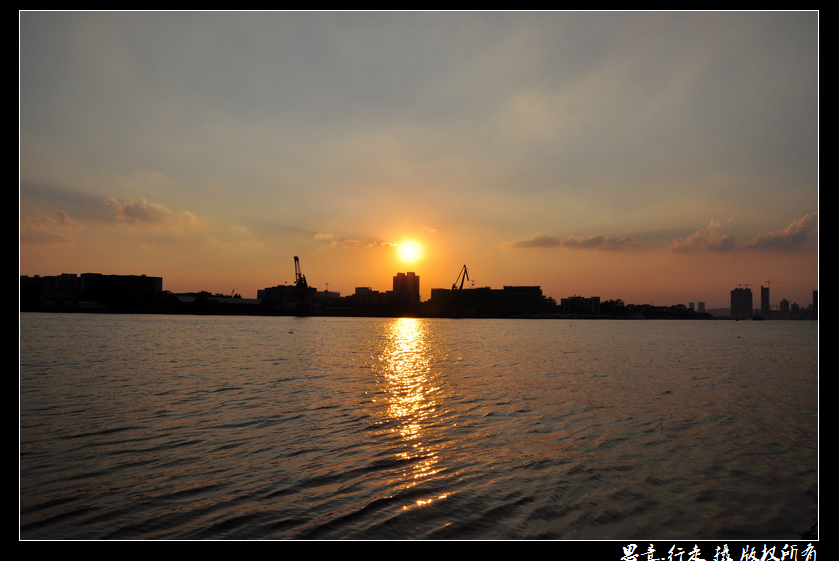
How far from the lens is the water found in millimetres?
8586

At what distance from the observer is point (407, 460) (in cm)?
1189

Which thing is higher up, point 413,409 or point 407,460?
point 407,460

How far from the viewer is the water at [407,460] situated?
859 cm

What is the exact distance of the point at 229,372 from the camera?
92.3ft

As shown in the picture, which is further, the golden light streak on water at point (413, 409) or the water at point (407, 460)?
the golden light streak on water at point (413, 409)

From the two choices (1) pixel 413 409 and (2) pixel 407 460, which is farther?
(1) pixel 413 409

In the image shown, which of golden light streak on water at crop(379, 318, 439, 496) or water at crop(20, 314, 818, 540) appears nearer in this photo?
water at crop(20, 314, 818, 540)

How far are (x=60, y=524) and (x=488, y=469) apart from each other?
8.92 metres
